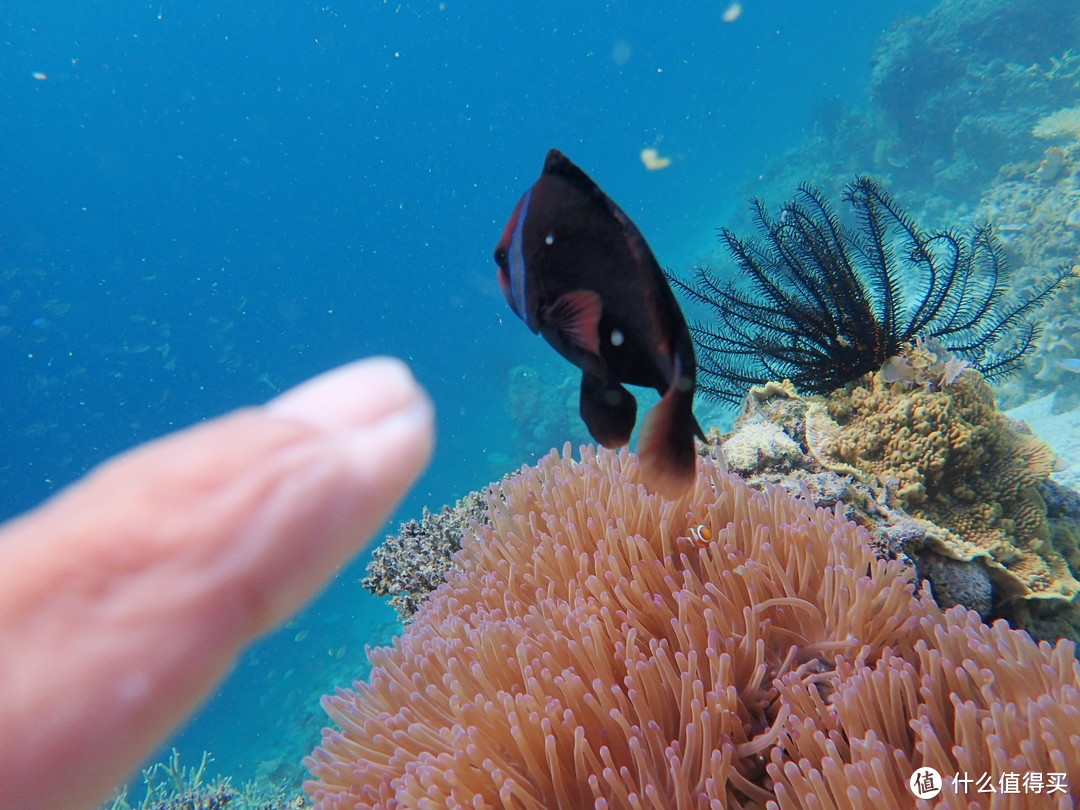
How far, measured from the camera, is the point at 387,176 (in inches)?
3319

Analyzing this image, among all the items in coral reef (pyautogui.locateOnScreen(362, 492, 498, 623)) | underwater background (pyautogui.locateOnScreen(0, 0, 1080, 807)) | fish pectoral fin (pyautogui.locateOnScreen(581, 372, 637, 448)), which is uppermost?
underwater background (pyautogui.locateOnScreen(0, 0, 1080, 807))

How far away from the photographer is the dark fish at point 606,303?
3.38 ft

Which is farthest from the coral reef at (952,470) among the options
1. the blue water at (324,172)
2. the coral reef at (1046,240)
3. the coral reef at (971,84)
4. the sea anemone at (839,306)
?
the blue water at (324,172)

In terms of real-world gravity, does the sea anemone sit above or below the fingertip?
above

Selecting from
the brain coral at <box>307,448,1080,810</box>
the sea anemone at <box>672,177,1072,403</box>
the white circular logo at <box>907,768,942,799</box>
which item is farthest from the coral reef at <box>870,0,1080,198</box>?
the white circular logo at <box>907,768,942,799</box>

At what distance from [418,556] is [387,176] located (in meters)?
90.8

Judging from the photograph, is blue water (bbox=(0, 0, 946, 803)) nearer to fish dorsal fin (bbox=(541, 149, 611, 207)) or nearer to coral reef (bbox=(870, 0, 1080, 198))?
coral reef (bbox=(870, 0, 1080, 198))

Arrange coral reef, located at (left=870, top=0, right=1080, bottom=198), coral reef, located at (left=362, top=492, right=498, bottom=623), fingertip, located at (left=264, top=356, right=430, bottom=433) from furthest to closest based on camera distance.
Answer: coral reef, located at (left=870, top=0, right=1080, bottom=198) → coral reef, located at (left=362, top=492, right=498, bottom=623) → fingertip, located at (left=264, top=356, right=430, bottom=433)

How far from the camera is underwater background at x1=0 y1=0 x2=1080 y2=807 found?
54.6 ft

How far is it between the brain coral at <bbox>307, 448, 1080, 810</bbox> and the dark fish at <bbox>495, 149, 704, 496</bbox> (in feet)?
2.54

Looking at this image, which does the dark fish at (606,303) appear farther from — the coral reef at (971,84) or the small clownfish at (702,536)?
the coral reef at (971,84)

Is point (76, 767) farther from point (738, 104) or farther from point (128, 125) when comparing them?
point (738, 104)

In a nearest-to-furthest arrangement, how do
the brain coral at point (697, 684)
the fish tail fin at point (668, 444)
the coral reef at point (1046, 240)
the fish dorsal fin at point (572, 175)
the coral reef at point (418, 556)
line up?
1. the fish tail fin at point (668, 444)
2. the fish dorsal fin at point (572, 175)
3. the brain coral at point (697, 684)
4. the coral reef at point (418, 556)
5. the coral reef at point (1046, 240)

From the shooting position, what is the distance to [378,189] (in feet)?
274
